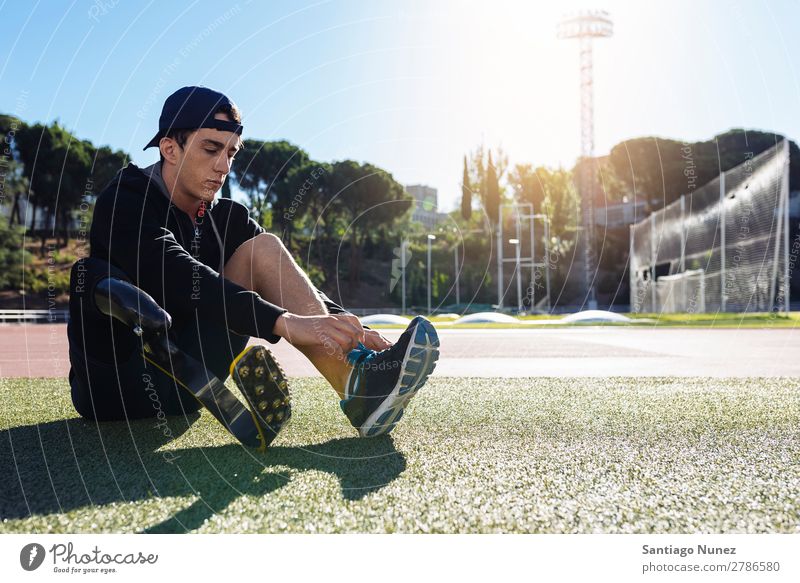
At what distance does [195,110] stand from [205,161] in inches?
6.5

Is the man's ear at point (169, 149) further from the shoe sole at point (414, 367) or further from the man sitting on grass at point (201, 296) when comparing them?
the shoe sole at point (414, 367)

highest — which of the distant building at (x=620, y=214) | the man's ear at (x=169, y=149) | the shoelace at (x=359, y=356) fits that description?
the distant building at (x=620, y=214)

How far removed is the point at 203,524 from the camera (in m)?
1.45

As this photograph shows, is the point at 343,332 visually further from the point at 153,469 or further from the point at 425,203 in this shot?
the point at 425,203

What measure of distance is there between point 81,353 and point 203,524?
38.1 inches

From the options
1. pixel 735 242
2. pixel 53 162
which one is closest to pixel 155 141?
pixel 735 242

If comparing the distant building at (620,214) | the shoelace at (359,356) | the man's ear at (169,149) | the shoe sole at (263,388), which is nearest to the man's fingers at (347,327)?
the shoelace at (359,356)

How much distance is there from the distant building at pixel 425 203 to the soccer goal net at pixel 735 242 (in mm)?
7845

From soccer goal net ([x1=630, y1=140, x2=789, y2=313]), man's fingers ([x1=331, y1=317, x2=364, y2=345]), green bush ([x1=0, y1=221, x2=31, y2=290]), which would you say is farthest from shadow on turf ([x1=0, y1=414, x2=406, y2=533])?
green bush ([x1=0, y1=221, x2=31, y2=290])

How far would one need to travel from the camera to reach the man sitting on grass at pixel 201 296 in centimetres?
190

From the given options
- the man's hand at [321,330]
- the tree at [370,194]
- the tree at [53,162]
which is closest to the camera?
the man's hand at [321,330]

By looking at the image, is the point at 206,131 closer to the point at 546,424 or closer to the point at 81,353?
the point at 81,353

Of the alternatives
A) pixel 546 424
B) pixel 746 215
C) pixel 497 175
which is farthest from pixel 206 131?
pixel 746 215

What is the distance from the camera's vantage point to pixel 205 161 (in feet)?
7.17
